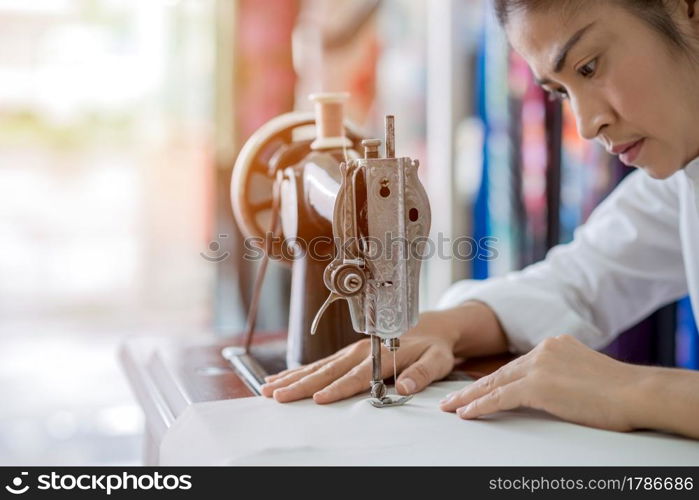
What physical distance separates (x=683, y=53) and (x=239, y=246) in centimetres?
232

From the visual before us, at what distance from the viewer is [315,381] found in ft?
3.40

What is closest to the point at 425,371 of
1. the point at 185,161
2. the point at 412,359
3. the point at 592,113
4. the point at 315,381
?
the point at 412,359

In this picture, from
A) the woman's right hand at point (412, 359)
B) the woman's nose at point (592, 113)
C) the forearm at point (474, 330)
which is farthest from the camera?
the forearm at point (474, 330)

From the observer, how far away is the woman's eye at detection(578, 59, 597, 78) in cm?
111

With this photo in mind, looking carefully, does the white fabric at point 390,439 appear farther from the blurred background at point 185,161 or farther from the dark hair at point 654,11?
the blurred background at point 185,161

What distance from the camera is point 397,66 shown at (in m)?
3.17

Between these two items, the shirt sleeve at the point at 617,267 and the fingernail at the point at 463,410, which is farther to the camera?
the shirt sleeve at the point at 617,267

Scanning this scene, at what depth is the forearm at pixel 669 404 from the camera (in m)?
0.86

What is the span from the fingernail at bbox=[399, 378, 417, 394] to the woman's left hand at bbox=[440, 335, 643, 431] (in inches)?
2.6

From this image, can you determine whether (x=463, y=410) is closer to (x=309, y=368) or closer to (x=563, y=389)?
(x=563, y=389)

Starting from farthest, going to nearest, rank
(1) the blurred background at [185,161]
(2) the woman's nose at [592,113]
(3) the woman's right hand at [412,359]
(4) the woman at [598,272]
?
(1) the blurred background at [185,161] → (2) the woman's nose at [592,113] → (3) the woman's right hand at [412,359] → (4) the woman at [598,272]

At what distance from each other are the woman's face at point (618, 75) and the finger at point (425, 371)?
1.23 feet

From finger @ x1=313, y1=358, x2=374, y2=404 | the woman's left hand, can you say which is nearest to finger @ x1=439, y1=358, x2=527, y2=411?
the woman's left hand

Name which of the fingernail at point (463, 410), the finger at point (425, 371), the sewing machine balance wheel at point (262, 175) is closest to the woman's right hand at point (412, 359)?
the finger at point (425, 371)
